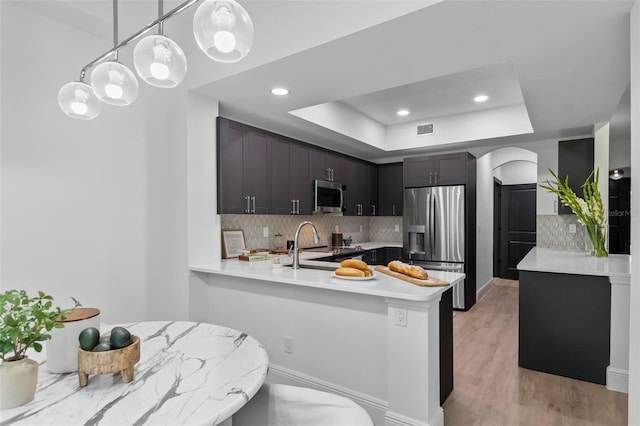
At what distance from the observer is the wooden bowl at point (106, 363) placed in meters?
1.14

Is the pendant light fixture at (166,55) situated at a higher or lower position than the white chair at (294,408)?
higher

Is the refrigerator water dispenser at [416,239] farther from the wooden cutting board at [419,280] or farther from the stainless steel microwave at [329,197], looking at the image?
the wooden cutting board at [419,280]

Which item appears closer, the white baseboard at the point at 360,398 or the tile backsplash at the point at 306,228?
the white baseboard at the point at 360,398

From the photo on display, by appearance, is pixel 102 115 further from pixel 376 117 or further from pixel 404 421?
pixel 376 117

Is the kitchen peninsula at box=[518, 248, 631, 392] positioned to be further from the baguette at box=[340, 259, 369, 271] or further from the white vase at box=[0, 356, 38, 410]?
the white vase at box=[0, 356, 38, 410]

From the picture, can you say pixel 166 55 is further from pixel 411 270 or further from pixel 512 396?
pixel 512 396

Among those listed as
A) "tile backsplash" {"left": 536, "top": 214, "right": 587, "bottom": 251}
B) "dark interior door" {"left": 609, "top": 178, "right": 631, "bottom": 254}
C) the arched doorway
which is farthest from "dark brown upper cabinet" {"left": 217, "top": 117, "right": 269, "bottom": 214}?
the arched doorway

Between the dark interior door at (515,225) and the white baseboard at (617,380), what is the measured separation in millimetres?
4928

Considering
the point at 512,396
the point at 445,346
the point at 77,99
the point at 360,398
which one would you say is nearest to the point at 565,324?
the point at 512,396

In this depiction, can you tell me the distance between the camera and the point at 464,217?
4922 mm

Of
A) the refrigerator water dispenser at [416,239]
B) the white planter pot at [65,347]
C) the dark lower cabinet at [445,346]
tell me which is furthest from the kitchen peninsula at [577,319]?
the white planter pot at [65,347]

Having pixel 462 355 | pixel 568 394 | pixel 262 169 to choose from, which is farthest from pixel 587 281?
pixel 262 169

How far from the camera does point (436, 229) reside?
5.12 m

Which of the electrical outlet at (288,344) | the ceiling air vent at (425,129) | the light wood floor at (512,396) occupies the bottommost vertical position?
the light wood floor at (512,396)
